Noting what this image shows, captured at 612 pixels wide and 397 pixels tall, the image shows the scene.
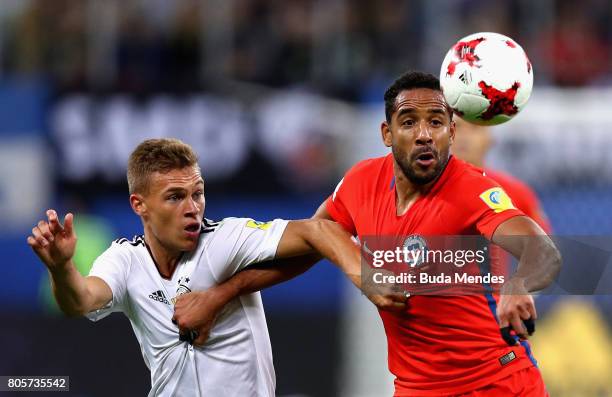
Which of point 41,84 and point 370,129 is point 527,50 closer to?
point 370,129

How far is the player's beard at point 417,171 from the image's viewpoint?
5.12 metres

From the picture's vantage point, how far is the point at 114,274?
17.5ft

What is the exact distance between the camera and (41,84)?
35.7 feet

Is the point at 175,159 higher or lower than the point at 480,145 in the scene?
lower

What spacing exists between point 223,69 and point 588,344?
14.7 feet

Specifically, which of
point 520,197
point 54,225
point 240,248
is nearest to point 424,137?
point 240,248

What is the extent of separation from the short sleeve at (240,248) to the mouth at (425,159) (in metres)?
0.74

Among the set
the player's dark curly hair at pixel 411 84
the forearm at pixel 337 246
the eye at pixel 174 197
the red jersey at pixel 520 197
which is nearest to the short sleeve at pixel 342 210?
the forearm at pixel 337 246

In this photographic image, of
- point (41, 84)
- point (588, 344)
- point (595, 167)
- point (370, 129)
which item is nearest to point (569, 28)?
point (595, 167)

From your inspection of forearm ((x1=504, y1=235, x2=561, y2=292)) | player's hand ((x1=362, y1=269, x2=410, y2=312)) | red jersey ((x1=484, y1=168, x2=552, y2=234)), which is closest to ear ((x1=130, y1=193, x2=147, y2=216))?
player's hand ((x1=362, y1=269, x2=410, y2=312))

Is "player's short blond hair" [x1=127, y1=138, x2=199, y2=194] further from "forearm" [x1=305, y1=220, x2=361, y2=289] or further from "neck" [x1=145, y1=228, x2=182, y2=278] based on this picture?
"forearm" [x1=305, y1=220, x2=361, y2=289]

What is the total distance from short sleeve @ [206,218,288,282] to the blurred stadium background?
5362mm

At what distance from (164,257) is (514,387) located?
1.81 meters

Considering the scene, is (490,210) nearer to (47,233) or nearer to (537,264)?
(537,264)
